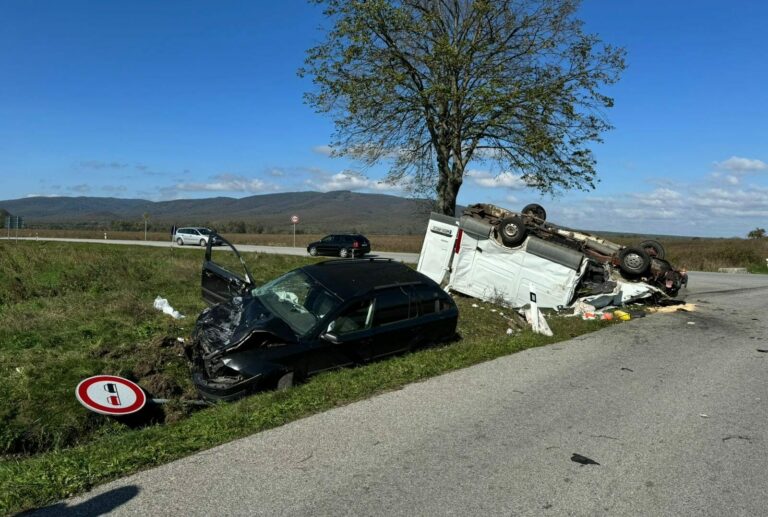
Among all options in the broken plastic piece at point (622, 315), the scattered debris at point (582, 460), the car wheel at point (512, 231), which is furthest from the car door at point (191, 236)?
the scattered debris at point (582, 460)

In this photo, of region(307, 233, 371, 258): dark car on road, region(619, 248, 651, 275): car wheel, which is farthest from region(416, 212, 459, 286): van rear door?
region(307, 233, 371, 258): dark car on road

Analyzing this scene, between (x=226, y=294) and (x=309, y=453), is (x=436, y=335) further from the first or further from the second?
(x=309, y=453)

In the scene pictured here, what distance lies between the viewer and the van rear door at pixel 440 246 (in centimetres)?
1423

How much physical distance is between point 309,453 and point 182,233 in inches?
1761

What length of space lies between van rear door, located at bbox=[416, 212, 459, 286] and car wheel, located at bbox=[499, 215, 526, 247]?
50.0 inches

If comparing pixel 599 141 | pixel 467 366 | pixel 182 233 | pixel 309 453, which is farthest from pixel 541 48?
pixel 182 233

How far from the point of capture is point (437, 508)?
3428mm

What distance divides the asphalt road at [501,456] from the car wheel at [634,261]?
6.36 meters

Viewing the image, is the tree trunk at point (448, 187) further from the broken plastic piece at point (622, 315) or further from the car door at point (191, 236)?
the car door at point (191, 236)

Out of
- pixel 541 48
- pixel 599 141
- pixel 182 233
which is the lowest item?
pixel 182 233

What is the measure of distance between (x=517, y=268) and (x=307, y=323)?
773 cm

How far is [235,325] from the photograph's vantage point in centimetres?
690

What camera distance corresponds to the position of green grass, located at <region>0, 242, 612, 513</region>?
412 centimetres

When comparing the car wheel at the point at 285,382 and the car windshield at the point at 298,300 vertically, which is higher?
the car windshield at the point at 298,300
